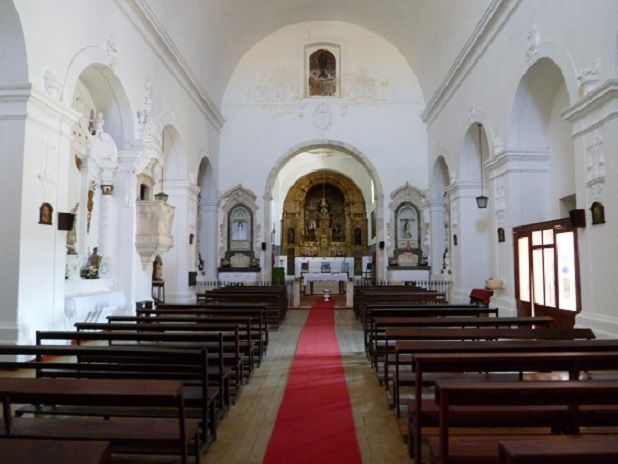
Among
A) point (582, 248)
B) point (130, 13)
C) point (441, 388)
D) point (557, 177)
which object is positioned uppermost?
point (130, 13)

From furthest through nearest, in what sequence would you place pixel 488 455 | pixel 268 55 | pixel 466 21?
pixel 268 55, pixel 466 21, pixel 488 455

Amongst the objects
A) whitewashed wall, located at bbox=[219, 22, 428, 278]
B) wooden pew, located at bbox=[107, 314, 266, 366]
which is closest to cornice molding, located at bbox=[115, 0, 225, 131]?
whitewashed wall, located at bbox=[219, 22, 428, 278]

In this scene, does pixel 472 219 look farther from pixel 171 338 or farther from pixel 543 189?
pixel 171 338

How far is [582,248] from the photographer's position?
6.47m

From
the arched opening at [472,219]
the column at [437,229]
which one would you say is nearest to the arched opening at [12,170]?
the arched opening at [472,219]

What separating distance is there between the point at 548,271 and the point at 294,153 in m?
10.9

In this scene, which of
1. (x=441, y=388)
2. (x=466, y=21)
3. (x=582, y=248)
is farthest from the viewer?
(x=466, y=21)

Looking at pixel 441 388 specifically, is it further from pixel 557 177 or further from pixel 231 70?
pixel 231 70

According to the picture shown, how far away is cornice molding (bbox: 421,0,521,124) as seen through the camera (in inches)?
354

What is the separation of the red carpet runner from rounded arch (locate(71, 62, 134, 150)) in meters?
5.67

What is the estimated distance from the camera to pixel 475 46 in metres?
10.5

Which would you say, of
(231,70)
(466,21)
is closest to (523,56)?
(466,21)

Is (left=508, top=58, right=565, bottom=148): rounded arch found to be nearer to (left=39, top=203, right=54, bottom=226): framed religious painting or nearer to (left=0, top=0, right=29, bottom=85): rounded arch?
(left=0, top=0, right=29, bottom=85): rounded arch

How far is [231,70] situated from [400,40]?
5.80 metres
